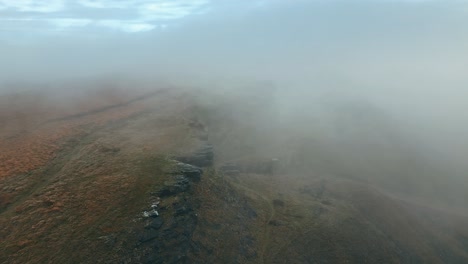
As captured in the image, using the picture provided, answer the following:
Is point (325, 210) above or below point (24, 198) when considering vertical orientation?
below

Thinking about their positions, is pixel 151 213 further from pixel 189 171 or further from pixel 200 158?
pixel 200 158

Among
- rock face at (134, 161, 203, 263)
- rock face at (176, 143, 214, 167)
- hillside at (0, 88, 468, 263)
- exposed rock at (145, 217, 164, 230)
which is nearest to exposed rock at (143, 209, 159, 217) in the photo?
rock face at (134, 161, 203, 263)

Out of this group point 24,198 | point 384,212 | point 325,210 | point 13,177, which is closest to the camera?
point 24,198

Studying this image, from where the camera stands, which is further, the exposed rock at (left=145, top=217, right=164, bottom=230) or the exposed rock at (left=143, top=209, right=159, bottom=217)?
the exposed rock at (left=143, top=209, right=159, bottom=217)

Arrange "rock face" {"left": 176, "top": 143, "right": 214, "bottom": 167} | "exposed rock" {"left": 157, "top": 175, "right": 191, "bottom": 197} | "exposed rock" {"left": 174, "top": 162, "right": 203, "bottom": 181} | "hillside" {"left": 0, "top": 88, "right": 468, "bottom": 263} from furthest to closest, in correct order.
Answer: "rock face" {"left": 176, "top": 143, "right": 214, "bottom": 167}
"exposed rock" {"left": 174, "top": 162, "right": 203, "bottom": 181}
"exposed rock" {"left": 157, "top": 175, "right": 191, "bottom": 197}
"hillside" {"left": 0, "top": 88, "right": 468, "bottom": 263}

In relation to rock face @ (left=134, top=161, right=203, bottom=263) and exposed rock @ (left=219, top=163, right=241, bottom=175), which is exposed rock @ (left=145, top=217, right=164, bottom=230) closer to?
rock face @ (left=134, top=161, right=203, bottom=263)

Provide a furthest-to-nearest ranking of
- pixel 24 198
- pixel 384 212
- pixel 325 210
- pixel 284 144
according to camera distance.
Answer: pixel 284 144 < pixel 384 212 < pixel 325 210 < pixel 24 198

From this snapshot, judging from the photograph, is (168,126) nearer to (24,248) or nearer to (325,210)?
(325,210)

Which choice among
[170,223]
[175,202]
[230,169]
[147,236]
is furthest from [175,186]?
[230,169]

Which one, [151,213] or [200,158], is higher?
[200,158]

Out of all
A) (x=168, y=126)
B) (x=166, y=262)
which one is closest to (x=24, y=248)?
→ (x=166, y=262)

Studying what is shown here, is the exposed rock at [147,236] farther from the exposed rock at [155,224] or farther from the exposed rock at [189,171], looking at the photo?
the exposed rock at [189,171]
